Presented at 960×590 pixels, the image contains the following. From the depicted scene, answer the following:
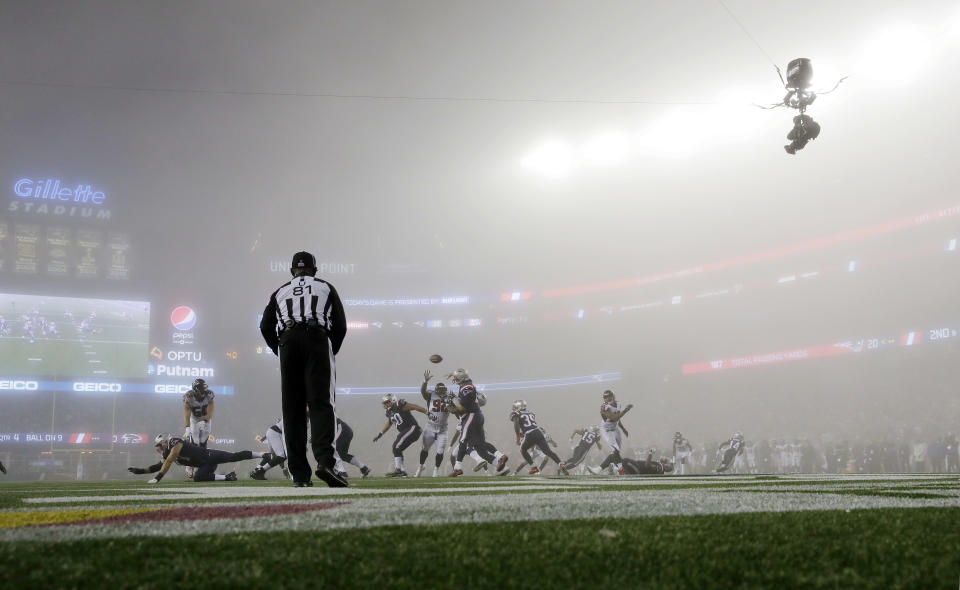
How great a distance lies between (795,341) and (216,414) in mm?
33352

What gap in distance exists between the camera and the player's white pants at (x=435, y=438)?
1501 cm

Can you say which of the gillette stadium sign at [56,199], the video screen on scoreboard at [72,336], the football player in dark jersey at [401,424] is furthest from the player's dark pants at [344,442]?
the gillette stadium sign at [56,199]

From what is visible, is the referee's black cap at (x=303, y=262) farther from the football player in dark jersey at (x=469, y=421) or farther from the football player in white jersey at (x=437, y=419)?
the football player in white jersey at (x=437, y=419)

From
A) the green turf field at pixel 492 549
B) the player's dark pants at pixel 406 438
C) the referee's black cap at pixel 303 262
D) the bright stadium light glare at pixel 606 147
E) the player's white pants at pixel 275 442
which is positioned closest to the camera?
the green turf field at pixel 492 549

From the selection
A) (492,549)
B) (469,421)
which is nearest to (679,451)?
(469,421)

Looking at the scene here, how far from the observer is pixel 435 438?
50.4ft

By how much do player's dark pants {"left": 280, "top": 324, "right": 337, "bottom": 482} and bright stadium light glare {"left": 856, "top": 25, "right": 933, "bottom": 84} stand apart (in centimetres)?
3243

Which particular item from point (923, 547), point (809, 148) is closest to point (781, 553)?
point (923, 547)

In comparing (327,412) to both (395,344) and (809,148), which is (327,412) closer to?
(809,148)

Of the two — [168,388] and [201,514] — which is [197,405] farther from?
[168,388]

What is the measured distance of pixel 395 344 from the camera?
52.4 meters

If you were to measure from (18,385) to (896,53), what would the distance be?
4397 centimetres

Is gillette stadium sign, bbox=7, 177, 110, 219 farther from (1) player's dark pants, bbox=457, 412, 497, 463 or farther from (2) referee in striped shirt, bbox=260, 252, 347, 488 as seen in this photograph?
(2) referee in striped shirt, bbox=260, 252, 347, 488

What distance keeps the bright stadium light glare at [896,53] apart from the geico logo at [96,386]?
129ft
